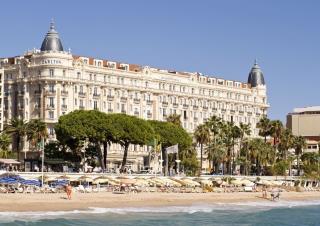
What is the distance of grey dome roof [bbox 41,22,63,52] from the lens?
145 metres

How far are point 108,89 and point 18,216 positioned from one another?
87622 mm

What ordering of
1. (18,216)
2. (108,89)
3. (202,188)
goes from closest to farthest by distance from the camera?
(18,216) → (202,188) → (108,89)

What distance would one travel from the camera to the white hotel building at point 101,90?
14262 centimetres

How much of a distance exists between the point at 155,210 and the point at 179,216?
214 inches

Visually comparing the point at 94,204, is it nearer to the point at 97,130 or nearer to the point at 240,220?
the point at 240,220

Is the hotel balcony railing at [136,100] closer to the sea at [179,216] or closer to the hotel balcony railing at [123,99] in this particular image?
the hotel balcony railing at [123,99]

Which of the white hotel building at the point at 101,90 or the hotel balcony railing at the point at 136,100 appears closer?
the white hotel building at the point at 101,90

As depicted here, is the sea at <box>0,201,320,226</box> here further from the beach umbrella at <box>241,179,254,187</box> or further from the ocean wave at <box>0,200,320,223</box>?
the beach umbrella at <box>241,179,254,187</box>

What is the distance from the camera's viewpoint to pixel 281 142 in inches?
5807

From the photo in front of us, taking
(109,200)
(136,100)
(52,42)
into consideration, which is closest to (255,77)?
(136,100)

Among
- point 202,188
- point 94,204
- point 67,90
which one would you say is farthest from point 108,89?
point 94,204

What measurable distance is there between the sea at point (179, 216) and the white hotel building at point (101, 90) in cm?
6095

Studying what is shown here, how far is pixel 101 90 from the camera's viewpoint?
15038 centimetres

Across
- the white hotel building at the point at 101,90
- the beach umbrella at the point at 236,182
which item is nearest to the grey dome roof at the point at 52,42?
the white hotel building at the point at 101,90
